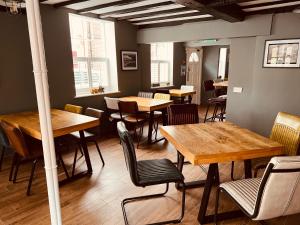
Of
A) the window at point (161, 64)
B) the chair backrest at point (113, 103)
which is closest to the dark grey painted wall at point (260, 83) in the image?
the chair backrest at point (113, 103)

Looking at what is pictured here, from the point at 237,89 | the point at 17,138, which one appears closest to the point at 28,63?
the point at 17,138

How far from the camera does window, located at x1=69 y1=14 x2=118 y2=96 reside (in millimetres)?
4234

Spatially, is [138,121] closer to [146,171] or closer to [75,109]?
[75,109]

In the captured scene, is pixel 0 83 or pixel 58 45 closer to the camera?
pixel 0 83

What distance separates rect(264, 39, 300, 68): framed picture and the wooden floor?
183 centimetres

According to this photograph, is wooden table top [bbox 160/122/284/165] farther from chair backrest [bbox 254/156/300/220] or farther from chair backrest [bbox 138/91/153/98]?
chair backrest [bbox 138/91/153/98]

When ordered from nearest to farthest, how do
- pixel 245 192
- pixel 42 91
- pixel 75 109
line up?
pixel 42 91
pixel 245 192
pixel 75 109

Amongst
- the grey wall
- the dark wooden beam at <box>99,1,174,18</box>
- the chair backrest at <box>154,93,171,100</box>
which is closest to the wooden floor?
the grey wall

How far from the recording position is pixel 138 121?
3.80 m

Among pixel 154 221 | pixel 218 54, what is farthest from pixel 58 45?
pixel 218 54

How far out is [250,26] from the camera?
143 inches

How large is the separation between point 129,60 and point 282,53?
301 centimetres

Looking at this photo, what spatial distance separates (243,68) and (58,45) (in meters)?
3.27

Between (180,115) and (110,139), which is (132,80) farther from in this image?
(180,115)
